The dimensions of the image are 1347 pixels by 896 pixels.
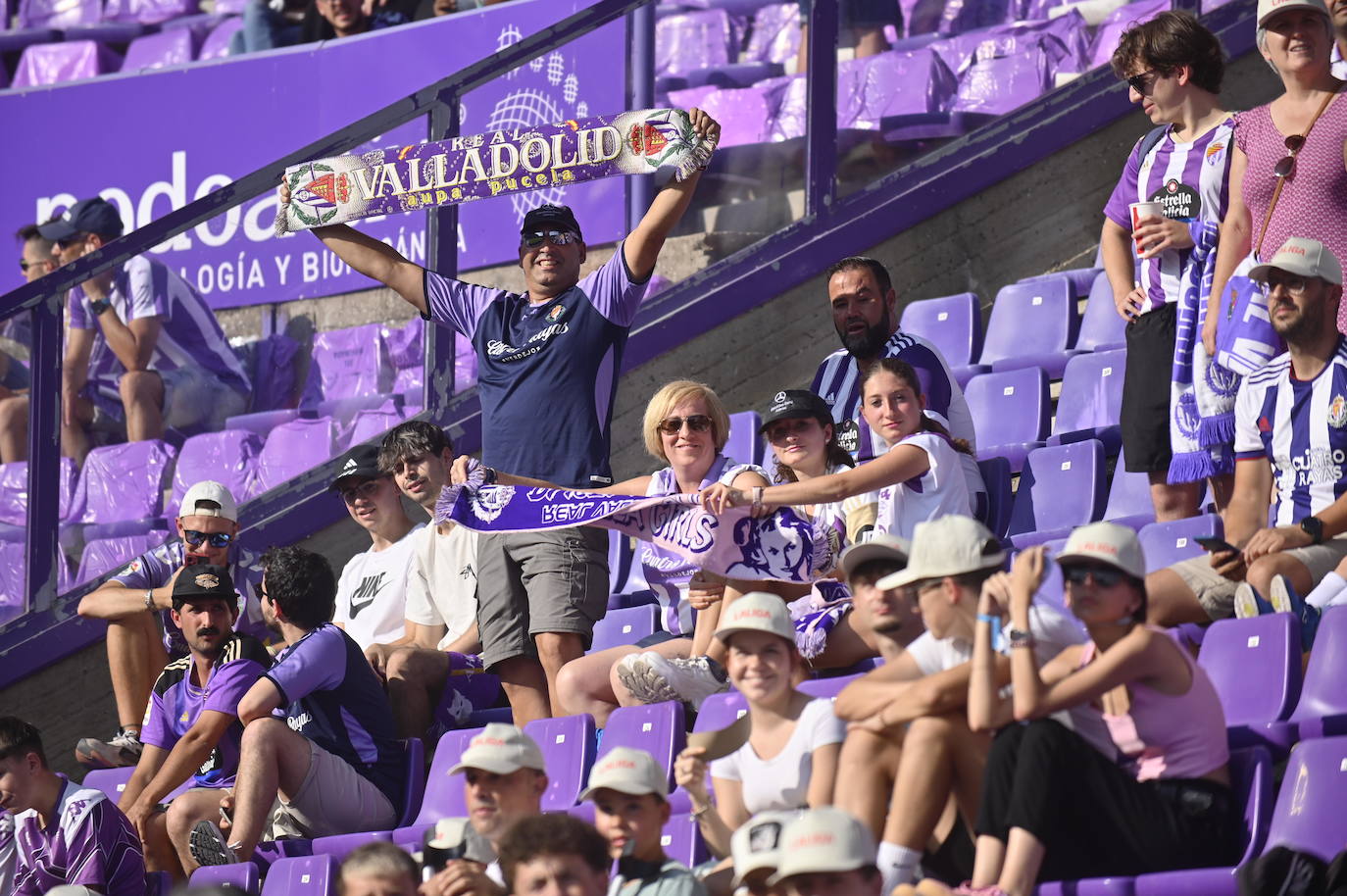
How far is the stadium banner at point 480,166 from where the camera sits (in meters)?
7.04

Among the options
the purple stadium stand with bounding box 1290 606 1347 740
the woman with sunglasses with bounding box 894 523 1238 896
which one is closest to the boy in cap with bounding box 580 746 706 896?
the woman with sunglasses with bounding box 894 523 1238 896

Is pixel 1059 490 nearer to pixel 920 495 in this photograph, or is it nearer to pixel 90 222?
pixel 920 495

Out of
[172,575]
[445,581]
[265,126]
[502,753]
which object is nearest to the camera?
[502,753]

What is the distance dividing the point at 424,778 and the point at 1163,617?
2.32m

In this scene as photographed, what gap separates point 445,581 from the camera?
24.0ft

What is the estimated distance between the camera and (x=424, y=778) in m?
6.78

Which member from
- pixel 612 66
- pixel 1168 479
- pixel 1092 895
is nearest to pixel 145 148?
pixel 612 66

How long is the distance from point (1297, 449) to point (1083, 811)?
59.7 inches

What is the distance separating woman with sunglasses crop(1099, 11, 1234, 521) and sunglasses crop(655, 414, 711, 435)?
127cm

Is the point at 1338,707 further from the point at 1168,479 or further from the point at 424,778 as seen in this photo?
the point at 424,778

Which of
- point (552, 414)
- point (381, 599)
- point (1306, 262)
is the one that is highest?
point (1306, 262)

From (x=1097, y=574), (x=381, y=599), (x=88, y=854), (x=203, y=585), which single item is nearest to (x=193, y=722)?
(x=203, y=585)

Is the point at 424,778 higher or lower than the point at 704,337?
lower

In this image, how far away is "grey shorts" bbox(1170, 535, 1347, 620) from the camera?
550cm
